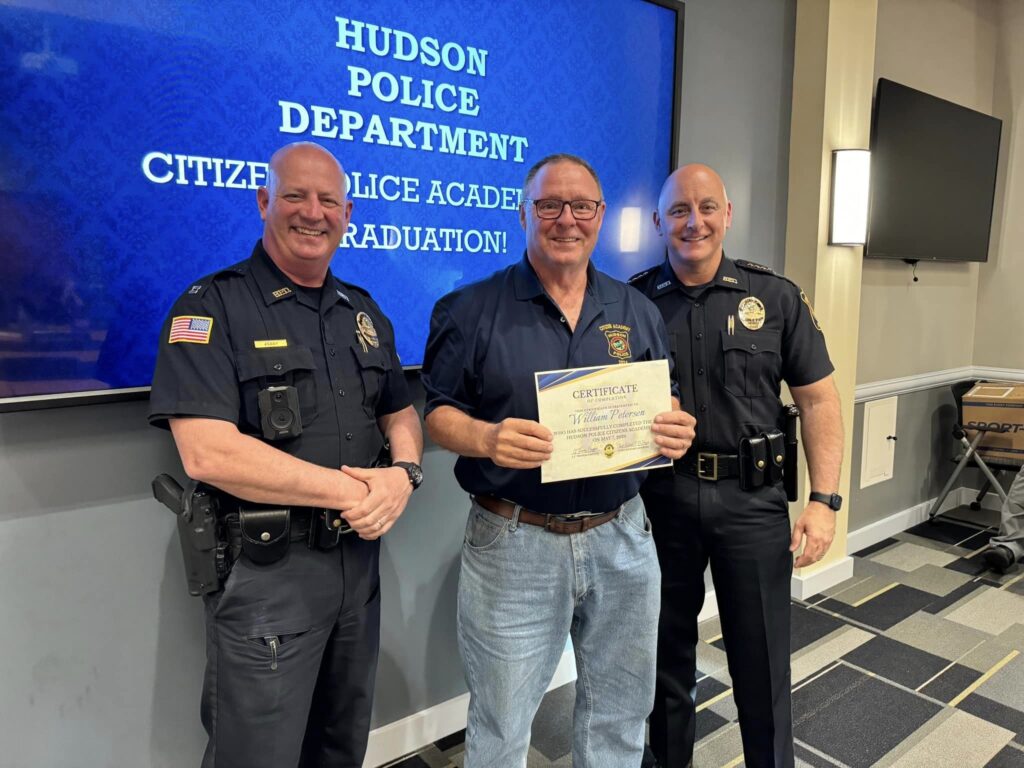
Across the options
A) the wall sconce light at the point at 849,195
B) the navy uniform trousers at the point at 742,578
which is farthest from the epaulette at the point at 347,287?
the wall sconce light at the point at 849,195

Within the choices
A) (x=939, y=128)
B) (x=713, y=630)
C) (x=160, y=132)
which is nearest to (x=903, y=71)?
(x=939, y=128)

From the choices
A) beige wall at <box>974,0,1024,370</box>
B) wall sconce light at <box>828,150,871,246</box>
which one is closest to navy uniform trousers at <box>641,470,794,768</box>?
wall sconce light at <box>828,150,871,246</box>

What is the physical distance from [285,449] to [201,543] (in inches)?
8.7

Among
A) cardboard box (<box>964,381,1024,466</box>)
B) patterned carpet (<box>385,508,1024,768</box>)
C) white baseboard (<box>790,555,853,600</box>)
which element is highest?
cardboard box (<box>964,381,1024,466</box>)

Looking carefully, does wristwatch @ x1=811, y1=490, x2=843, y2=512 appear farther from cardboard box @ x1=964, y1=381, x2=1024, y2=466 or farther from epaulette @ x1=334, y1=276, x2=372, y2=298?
cardboard box @ x1=964, y1=381, x2=1024, y2=466

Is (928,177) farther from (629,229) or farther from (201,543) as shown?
(201,543)

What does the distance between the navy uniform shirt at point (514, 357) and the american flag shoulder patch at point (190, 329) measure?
44cm

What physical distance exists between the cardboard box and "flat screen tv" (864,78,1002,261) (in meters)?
0.78

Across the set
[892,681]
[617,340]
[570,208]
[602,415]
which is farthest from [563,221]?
[892,681]

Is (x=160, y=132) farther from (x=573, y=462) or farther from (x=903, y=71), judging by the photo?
(x=903, y=71)

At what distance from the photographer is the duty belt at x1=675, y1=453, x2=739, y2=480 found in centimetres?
165

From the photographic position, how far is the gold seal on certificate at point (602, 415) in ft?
4.10

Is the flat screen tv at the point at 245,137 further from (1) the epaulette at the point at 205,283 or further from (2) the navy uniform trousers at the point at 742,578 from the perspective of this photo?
(2) the navy uniform trousers at the point at 742,578

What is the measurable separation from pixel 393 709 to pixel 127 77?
5.76 feet
